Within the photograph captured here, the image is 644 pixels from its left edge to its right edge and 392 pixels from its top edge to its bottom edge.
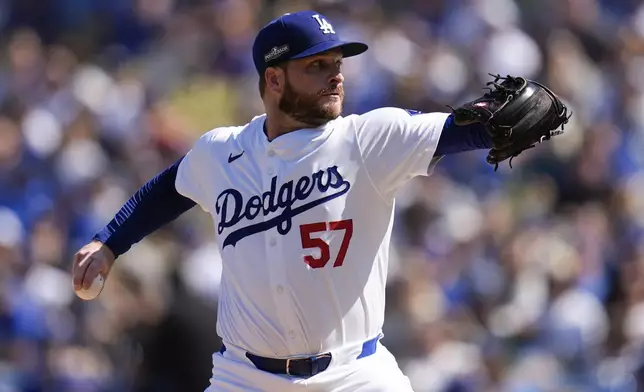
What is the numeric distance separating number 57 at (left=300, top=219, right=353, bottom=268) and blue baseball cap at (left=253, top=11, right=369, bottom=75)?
0.64m

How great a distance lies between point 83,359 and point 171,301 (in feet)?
2.84

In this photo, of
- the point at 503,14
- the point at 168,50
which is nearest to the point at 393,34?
the point at 503,14

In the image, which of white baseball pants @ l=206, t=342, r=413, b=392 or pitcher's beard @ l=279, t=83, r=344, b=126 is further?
pitcher's beard @ l=279, t=83, r=344, b=126

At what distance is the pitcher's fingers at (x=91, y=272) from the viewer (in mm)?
4809

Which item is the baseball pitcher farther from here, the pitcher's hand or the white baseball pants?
the pitcher's hand

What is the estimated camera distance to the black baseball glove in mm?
4156

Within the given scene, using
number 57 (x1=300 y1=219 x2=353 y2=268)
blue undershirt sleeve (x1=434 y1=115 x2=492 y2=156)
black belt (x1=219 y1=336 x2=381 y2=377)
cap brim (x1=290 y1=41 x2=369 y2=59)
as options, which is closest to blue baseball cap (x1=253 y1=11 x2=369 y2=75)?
cap brim (x1=290 y1=41 x2=369 y2=59)

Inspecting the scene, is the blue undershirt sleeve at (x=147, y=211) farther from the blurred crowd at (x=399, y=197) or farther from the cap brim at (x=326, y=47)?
the blurred crowd at (x=399, y=197)

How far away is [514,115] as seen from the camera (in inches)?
164

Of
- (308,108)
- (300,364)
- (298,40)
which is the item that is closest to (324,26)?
(298,40)

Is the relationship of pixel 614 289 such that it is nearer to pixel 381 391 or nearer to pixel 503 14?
pixel 503 14

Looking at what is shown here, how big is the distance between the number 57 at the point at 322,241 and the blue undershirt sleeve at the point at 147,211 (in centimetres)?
73

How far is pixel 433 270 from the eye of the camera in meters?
9.07

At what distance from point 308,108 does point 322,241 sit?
0.53m
